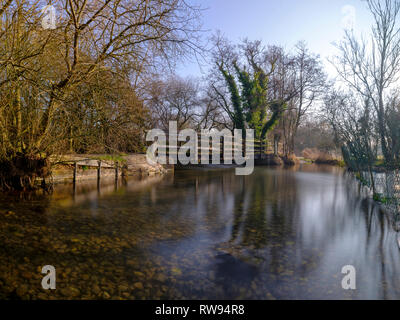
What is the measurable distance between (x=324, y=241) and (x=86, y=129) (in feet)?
22.1

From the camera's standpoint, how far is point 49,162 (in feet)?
30.7

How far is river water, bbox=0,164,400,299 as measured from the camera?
3258 mm

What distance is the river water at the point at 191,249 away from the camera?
128 inches

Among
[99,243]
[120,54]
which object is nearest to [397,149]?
[99,243]

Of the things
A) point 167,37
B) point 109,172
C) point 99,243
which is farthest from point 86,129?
point 109,172

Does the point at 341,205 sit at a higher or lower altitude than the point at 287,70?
lower

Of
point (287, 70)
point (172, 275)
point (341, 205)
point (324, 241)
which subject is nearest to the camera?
point (172, 275)

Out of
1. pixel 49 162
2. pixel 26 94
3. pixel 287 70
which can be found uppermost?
pixel 287 70

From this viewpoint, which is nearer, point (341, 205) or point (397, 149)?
point (397, 149)

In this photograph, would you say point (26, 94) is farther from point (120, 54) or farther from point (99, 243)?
point (99, 243)

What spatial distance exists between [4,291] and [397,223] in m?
6.99

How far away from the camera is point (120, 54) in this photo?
7.29m

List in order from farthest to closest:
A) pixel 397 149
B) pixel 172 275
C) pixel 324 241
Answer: pixel 397 149 → pixel 324 241 → pixel 172 275

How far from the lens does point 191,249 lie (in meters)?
4.55
